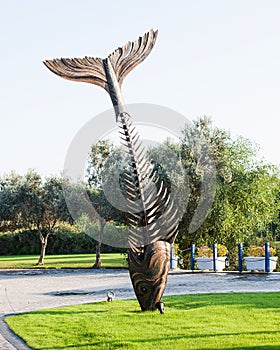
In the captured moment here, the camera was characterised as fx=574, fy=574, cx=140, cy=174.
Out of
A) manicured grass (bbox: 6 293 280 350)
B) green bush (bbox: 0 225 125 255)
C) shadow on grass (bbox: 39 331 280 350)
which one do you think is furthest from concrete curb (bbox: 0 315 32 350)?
green bush (bbox: 0 225 125 255)

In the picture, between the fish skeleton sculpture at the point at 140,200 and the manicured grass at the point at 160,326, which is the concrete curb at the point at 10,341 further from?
the fish skeleton sculpture at the point at 140,200

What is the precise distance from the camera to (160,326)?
8.52 meters

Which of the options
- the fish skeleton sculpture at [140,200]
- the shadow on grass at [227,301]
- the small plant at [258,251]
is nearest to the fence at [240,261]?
the small plant at [258,251]

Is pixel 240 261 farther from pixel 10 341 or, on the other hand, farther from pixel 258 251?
pixel 10 341

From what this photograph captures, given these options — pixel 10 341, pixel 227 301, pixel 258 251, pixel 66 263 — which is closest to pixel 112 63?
pixel 10 341

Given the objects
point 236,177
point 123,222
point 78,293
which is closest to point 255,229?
point 236,177

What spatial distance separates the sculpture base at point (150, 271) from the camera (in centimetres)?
972

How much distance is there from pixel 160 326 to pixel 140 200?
2.32 metres

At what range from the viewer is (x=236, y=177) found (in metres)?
26.1

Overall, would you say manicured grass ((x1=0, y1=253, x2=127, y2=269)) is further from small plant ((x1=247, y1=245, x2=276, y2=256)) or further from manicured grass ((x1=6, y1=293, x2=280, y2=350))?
manicured grass ((x1=6, y1=293, x2=280, y2=350))

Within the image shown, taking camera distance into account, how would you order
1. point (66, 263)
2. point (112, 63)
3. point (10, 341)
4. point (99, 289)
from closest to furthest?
point (10, 341) → point (112, 63) → point (99, 289) → point (66, 263)

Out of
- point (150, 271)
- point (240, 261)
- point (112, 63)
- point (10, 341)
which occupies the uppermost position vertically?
point (112, 63)

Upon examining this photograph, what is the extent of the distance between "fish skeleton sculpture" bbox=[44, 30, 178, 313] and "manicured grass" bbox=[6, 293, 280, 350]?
584 millimetres

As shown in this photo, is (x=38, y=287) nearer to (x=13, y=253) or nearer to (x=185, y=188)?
(x=185, y=188)
